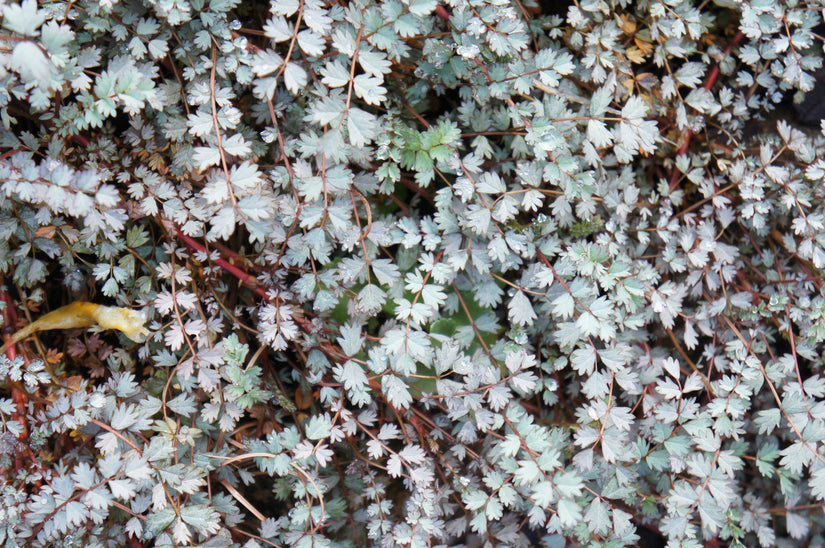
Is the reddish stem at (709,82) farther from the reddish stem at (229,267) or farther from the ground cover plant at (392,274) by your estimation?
the reddish stem at (229,267)

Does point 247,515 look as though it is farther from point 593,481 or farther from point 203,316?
point 593,481

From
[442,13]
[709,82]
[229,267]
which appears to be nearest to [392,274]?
[229,267]

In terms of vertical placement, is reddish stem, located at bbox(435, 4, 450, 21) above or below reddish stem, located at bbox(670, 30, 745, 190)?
above

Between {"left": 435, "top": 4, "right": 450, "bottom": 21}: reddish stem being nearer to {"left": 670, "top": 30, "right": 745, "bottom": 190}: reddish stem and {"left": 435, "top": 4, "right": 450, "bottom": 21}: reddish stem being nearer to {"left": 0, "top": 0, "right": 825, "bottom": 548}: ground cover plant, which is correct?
{"left": 0, "top": 0, "right": 825, "bottom": 548}: ground cover plant

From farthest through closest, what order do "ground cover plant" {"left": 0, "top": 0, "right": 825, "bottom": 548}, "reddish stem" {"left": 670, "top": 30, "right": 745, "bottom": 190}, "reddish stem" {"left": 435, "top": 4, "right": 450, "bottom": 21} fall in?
"reddish stem" {"left": 670, "top": 30, "right": 745, "bottom": 190} → "reddish stem" {"left": 435, "top": 4, "right": 450, "bottom": 21} → "ground cover plant" {"left": 0, "top": 0, "right": 825, "bottom": 548}

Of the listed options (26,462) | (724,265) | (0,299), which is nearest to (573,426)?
(724,265)

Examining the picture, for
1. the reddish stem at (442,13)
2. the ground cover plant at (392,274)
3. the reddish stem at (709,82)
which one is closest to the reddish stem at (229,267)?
the ground cover plant at (392,274)

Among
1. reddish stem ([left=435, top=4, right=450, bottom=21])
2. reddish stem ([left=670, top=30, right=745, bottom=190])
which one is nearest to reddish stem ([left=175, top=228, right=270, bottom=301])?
reddish stem ([left=435, top=4, right=450, bottom=21])

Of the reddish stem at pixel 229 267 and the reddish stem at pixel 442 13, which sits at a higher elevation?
the reddish stem at pixel 442 13

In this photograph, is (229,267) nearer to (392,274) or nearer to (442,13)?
(392,274)

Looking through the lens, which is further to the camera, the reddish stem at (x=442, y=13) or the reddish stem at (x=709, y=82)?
the reddish stem at (x=709, y=82)

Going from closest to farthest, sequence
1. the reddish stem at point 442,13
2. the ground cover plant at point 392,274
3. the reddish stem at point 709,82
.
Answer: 1. the ground cover plant at point 392,274
2. the reddish stem at point 442,13
3. the reddish stem at point 709,82
